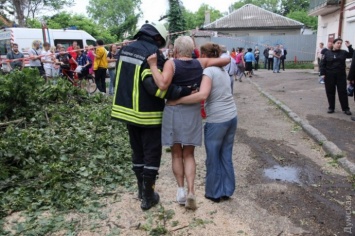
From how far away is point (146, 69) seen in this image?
311cm

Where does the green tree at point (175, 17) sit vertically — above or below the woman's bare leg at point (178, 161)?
above

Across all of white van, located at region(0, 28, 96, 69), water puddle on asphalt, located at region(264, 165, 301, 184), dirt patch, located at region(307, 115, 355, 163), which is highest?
white van, located at region(0, 28, 96, 69)

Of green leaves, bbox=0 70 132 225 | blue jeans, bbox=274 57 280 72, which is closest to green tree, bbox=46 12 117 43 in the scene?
blue jeans, bbox=274 57 280 72

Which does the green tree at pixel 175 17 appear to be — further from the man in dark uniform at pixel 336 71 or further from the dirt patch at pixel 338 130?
the dirt patch at pixel 338 130

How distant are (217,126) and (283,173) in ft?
5.49

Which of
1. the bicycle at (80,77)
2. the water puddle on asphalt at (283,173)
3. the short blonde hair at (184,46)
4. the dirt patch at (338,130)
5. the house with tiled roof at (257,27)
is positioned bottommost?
the water puddle on asphalt at (283,173)

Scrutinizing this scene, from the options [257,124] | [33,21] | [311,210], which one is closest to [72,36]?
[257,124]

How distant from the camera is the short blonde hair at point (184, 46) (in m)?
3.18

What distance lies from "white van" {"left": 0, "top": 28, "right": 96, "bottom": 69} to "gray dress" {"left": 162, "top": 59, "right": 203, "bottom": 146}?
13.0 meters

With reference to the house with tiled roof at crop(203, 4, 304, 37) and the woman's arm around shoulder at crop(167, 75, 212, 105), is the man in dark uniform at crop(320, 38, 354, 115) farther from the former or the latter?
the house with tiled roof at crop(203, 4, 304, 37)

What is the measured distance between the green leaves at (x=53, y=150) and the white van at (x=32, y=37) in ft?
29.2

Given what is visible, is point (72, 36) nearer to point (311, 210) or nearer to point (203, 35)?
point (203, 35)

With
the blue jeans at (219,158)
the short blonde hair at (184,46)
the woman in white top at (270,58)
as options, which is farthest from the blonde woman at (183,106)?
the woman in white top at (270,58)

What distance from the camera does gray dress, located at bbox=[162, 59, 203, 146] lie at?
320 centimetres
